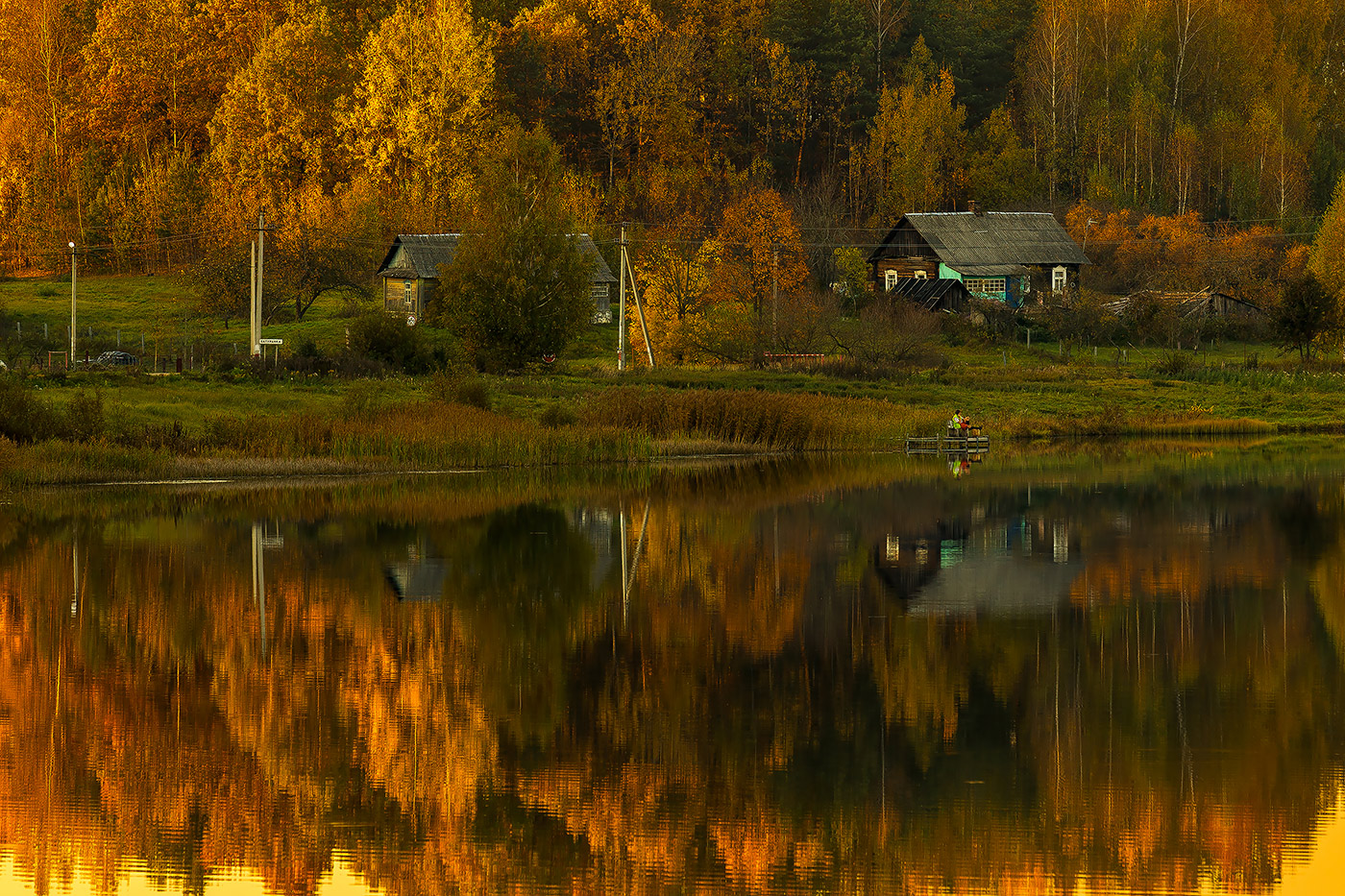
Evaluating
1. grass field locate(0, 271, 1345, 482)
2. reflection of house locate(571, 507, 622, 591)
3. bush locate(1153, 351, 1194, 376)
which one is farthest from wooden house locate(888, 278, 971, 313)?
reflection of house locate(571, 507, 622, 591)

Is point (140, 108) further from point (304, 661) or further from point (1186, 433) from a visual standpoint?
point (304, 661)

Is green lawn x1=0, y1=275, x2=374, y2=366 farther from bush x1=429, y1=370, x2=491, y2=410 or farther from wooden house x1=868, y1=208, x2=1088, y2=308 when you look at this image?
wooden house x1=868, y1=208, x2=1088, y2=308

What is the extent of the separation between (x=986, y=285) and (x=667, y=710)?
251ft

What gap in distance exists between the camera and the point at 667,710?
15469mm

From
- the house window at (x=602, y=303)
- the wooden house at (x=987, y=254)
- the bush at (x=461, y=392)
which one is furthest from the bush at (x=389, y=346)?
the wooden house at (x=987, y=254)

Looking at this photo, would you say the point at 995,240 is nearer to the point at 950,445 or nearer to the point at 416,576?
the point at 950,445

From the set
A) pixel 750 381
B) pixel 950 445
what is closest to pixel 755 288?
pixel 750 381

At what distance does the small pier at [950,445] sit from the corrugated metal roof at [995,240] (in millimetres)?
36868

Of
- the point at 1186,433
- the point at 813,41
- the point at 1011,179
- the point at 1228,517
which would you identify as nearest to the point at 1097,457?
the point at 1186,433

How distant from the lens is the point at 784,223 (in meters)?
82.6

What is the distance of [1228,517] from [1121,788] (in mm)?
20860

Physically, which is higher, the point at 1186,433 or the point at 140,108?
the point at 140,108

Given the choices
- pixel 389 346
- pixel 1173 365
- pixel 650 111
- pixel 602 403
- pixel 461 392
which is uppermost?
pixel 650 111

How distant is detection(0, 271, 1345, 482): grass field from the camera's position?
42375 millimetres
